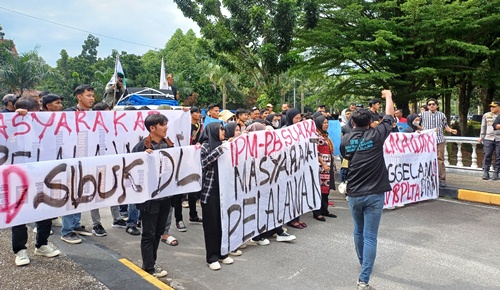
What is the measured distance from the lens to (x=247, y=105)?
48.8 m

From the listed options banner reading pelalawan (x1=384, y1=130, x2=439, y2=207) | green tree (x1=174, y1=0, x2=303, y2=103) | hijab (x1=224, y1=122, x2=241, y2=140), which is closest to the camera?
hijab (x1=224, y1=122, x2=241, y2=140)

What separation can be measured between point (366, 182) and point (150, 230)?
2.12 metres

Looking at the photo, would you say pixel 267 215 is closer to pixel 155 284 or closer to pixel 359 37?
pixel 155 284

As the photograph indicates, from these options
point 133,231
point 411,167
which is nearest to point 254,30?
point 411,167

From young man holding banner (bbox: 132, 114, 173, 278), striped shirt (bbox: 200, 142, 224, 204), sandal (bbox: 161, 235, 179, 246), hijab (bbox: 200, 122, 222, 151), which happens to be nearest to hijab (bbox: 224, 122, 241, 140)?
hijab (bbox: 200, 122, 222, 151)

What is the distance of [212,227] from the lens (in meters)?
4.28

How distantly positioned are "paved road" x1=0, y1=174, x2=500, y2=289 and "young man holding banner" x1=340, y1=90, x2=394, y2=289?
0.42m

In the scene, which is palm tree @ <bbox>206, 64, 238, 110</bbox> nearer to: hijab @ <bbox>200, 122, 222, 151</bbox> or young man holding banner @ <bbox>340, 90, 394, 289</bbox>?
hijab @ <bbox>200, 122, 222, 151</bbox>

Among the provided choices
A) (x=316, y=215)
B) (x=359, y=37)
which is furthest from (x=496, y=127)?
(x=359, y=37)

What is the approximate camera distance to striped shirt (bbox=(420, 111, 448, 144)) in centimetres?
782

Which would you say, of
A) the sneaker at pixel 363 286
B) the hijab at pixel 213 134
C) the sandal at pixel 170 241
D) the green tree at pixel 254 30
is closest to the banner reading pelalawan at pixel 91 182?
the hijab at pixel 213 134

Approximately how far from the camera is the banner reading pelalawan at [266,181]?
4449 millimetres

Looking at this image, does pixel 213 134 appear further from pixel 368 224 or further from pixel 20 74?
pixel 20 74

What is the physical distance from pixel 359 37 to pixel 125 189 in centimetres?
1198
